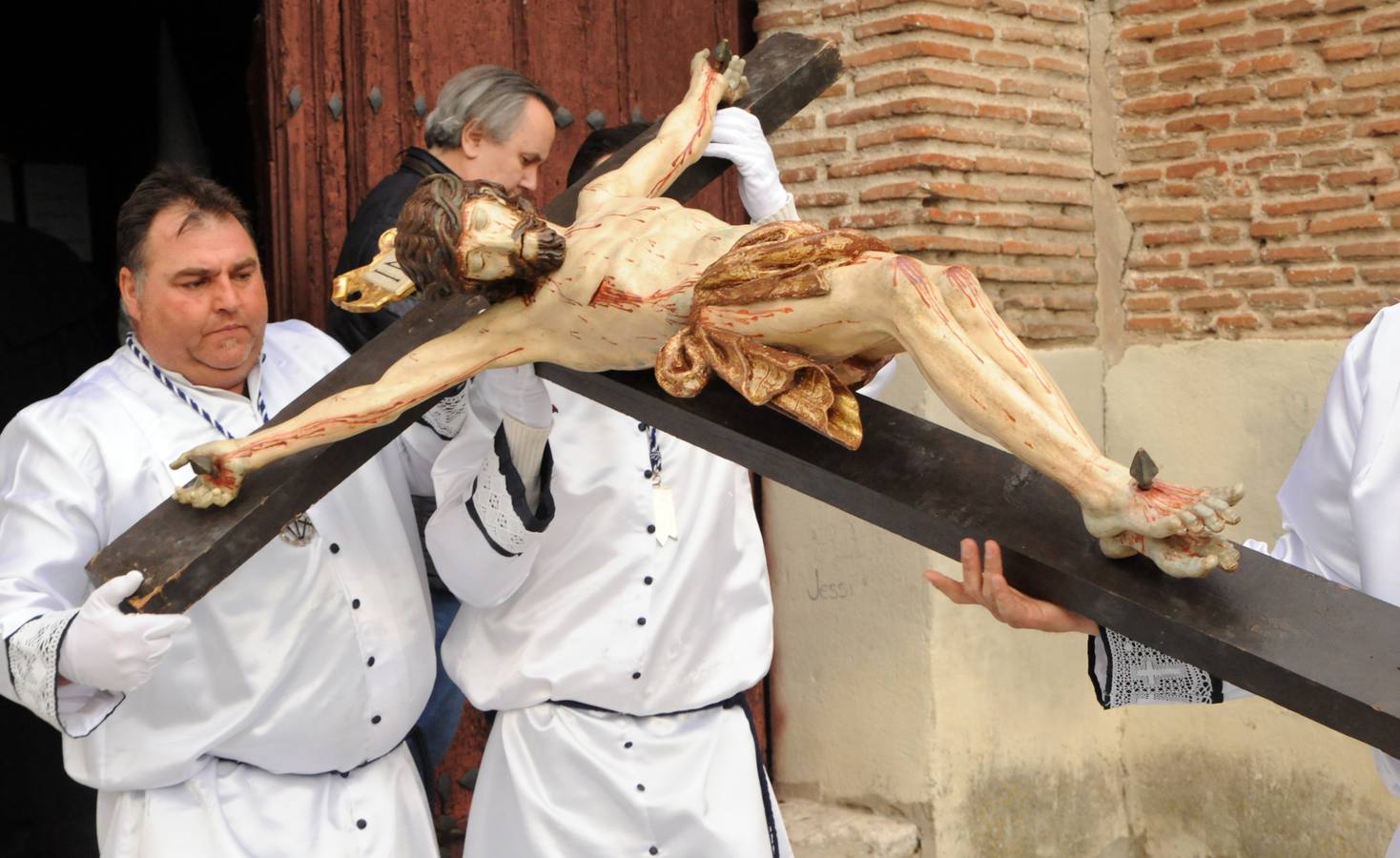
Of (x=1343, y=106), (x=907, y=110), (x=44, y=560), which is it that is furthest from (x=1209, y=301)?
(x=44, y=560)

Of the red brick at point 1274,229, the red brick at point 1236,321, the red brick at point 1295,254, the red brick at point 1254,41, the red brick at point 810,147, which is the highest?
the red brick at point 1254,41

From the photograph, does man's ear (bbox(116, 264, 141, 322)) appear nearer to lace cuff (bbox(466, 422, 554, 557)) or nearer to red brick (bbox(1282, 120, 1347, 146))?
lace cuff (bbox(466, 422, 554, 557))

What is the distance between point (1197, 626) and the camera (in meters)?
2.02

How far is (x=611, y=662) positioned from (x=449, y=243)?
111cm

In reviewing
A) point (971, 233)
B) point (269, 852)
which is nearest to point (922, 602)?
point (971, 233)

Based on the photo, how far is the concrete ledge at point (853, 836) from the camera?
4.63 m

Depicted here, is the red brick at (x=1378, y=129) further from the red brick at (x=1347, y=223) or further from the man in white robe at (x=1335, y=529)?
the man in white robe at (x=1335, y=529)

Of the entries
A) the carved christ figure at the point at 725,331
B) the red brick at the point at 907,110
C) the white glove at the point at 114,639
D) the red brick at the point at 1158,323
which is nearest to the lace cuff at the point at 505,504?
the carved christ figure at the point at 725,331

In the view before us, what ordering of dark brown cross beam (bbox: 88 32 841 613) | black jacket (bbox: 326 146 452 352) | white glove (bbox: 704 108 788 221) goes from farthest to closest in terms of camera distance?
black jacket (bbox: 326 146 452 352) < white glove (bbox: 704 108 788 221) < dark brown cross beam (bbox: 88 32 841 613)

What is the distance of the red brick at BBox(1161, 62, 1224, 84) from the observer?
190 inches

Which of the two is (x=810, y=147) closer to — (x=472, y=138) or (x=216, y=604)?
(x=472, y=138)

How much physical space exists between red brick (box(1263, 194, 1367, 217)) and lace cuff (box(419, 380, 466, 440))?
287 centimetres

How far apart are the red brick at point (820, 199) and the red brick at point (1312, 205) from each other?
1314 mm

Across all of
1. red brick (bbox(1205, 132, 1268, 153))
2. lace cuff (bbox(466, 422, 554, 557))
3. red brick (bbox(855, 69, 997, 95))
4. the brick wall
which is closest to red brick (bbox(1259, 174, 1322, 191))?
the brick wall
